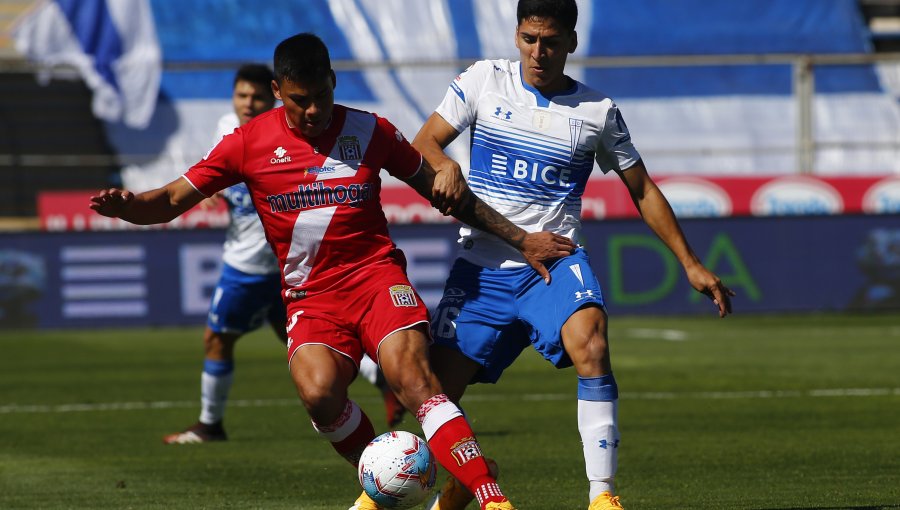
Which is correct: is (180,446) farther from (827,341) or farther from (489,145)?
(827,341)

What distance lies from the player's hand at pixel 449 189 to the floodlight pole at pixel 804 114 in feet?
59.3

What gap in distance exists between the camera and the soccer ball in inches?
230

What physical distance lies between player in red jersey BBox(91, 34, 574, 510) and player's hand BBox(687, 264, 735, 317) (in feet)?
Result: 1.85

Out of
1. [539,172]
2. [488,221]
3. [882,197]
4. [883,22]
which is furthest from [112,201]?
[883,22]

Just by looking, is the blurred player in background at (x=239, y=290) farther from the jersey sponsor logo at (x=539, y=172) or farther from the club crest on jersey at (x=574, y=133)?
the club crest on jersey at (x=574, y=133)

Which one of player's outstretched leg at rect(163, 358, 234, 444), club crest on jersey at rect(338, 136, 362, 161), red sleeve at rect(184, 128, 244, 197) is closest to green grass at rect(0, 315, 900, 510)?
player's outstretched leg at rect(163, 358, 234, 444)

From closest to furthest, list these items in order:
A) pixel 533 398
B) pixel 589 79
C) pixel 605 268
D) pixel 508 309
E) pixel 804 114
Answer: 1. pixel 508 309
2. pixel 533 398
3. pixel 605 268
4. pixel 804 114
5. pixel 589 79

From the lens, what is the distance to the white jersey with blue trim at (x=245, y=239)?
9.69m

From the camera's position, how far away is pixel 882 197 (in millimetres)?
22906

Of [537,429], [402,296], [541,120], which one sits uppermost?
[541,120]

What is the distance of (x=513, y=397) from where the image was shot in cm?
1184

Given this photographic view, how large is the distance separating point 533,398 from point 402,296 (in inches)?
226

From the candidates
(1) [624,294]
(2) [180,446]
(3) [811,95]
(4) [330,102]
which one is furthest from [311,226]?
(3) [811,95]

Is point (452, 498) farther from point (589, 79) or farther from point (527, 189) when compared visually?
point (589, 79)
